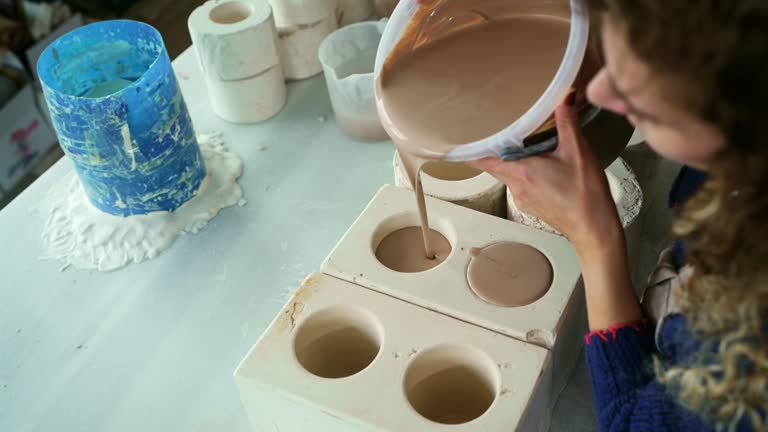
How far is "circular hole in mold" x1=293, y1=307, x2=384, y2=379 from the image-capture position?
0.96 metres

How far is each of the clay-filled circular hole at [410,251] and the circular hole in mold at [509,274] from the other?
68mm

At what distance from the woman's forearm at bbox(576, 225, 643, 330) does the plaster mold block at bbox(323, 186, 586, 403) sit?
0.09m

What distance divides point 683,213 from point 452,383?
42cm

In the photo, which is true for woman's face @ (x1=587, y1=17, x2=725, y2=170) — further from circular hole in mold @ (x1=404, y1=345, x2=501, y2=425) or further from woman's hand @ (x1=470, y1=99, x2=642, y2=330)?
circular hole in mold @ (x1=404, y1=345, x2=501, y2=425)

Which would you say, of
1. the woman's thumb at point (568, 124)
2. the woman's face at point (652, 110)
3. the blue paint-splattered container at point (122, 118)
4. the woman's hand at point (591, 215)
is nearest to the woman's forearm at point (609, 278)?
the woman's hand at point (591, 215)

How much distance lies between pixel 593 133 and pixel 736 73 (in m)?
0.38

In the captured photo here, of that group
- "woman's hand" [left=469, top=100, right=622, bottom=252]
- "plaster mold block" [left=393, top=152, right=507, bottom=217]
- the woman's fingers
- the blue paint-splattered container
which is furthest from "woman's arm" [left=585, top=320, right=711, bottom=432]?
the blue paint-splattered container

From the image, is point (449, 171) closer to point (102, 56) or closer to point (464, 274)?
point (464, 274)

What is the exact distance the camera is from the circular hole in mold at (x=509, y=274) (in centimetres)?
95

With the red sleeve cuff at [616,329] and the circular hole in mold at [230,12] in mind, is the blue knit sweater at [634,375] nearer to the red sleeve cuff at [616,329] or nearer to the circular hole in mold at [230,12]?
the red sleeve cuff at [616,329]

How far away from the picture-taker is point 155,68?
1.12m

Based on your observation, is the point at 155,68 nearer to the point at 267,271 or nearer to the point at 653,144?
the point at 267,271

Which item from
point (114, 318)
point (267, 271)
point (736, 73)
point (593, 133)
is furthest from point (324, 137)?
point (736, 73)

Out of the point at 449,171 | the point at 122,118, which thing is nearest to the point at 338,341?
the point at 449,171
